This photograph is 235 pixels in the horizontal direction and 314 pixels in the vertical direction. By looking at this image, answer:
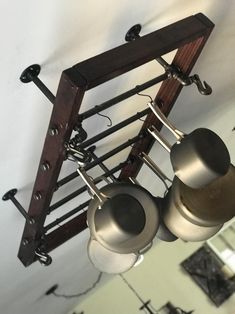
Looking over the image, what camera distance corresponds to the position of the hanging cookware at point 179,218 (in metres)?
0.71

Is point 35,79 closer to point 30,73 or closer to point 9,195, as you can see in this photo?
point 30,73

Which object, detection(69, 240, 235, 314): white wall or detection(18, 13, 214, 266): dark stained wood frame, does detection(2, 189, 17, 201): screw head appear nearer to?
detection(18, 13, 214, 266): dark stained wood frame

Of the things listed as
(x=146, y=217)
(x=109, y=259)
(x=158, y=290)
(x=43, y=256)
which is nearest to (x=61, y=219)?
(x=43, y=256)

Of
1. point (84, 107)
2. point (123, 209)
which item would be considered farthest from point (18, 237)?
point (123, 209)

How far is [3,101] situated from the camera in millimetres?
654

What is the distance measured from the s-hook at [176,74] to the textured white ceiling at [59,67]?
0.06 ft

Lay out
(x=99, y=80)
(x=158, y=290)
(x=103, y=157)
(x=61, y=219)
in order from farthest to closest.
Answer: (x=158, y=290) < (x=61, y=219) < (x=103, y=157) < (x=99, y=80)

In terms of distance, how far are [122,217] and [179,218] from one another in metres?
0.13

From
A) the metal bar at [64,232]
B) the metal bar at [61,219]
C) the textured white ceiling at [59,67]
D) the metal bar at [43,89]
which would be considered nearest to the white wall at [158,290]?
the textured white ceiling at [59,67]

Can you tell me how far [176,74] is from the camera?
0.78m

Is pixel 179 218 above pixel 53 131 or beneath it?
beneath

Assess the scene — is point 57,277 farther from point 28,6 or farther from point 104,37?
point 28,6

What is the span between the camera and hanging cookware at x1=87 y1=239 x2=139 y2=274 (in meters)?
0.76

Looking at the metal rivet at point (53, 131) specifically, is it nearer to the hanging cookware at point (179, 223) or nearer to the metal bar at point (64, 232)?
the hanging cookware at point (179, 223)
